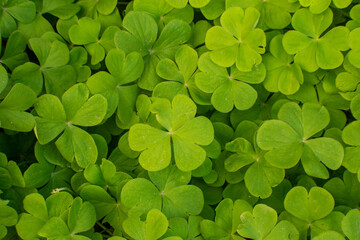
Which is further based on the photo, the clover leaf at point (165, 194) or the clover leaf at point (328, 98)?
the clover leaf at point (328, 98)

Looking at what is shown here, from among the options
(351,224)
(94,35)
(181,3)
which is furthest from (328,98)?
(94,35)

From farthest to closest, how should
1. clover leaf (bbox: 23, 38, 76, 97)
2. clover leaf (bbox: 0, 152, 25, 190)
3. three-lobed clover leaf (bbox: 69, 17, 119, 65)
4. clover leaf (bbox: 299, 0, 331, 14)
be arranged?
1. three-lobed clover leaf (bbox: 69, 17, 119, 65)
2. clover leaf (bbox: 23, 38, 76, 97)
3. clover leaf (bbox: 299, 0, 331, 14)
4. clover leaf (bbox: 0, 152, 25, 190)

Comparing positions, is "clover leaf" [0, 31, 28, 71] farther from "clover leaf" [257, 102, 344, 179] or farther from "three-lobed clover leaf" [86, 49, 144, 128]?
"clover leaf" [257, 102, 344, 179]

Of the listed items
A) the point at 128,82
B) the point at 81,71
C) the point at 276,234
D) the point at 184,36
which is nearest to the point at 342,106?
the point at 276,234

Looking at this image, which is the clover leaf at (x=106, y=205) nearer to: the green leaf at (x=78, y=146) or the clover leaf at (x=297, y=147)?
the green leaf at (x=78, y=146)

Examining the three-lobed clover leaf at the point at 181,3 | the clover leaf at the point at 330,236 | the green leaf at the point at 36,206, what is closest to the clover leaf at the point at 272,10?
the three-lobed clover leaf at the point at 181,3

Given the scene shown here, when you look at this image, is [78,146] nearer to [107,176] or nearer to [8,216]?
[107,176]

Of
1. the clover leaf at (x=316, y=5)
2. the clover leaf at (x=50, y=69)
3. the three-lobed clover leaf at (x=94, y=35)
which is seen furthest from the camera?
the three-lobed clover leaf at (x=94, y=35)

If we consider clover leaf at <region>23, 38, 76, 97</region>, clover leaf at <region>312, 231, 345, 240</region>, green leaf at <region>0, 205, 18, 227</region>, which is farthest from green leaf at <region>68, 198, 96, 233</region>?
clover leaf at <region>312, 231, 345, 240</region>
